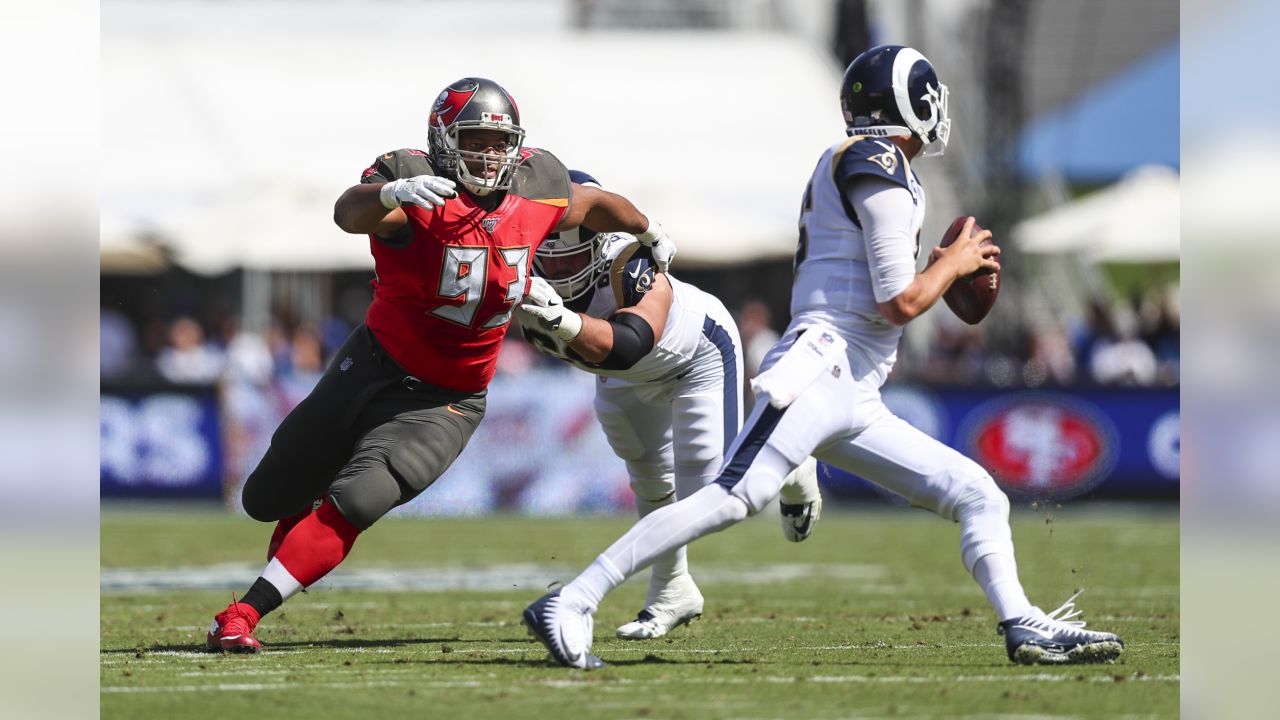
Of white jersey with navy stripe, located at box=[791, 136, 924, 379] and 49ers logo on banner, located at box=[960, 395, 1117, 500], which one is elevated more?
white jersey with navy stripe, located at box=[791, 136, 924, 379]

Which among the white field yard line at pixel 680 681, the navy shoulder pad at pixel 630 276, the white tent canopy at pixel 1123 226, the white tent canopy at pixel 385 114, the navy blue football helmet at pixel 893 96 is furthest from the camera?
the white tent canopy at pixel 1123 226

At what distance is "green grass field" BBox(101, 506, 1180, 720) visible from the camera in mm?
5043

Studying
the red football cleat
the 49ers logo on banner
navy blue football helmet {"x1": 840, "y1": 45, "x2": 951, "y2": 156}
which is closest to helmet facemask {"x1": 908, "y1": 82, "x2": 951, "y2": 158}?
navy blue football helmet {"x1": 840, "y1": 45, "x2": 951, "y2": 156}

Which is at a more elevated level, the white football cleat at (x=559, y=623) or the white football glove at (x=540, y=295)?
the white football glove at (x=540, y=295)

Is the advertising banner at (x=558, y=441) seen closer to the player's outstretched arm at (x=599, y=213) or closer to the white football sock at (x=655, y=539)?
the player's outstretched arm at (x=599, y=213)

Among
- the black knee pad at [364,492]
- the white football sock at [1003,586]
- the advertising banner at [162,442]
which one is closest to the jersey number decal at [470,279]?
the black knee pad at [364,492]

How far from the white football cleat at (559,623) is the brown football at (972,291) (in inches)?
71.5

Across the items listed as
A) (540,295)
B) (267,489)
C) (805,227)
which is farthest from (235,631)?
(805,227)

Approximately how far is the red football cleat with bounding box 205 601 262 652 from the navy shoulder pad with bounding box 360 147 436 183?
5.63ft

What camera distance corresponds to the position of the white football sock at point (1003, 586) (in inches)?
226

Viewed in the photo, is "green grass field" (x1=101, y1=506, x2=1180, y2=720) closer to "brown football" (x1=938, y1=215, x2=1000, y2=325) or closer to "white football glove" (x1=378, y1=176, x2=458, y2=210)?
"brown football" (x1=938, y1=215, x2=1000, y2=325)

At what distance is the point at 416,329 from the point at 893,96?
2.07 metres
